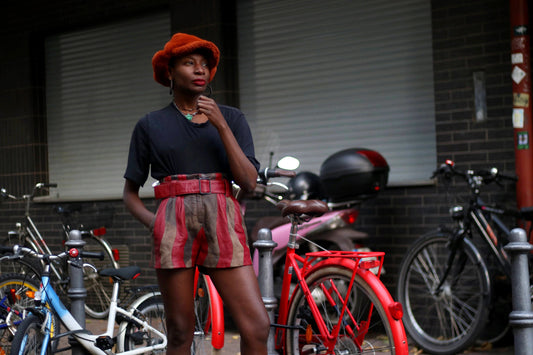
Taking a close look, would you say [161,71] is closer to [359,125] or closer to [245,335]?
[245,335]

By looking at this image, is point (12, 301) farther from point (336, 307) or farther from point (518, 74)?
point (518, 74)

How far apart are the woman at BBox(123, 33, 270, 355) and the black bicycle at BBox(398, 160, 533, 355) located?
290 cm

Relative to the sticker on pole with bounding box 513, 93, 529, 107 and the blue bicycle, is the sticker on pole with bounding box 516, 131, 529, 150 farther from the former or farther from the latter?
the blue bicycle

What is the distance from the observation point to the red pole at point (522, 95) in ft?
20.4

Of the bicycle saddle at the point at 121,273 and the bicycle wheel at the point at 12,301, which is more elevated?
the bicycle saddle at the point at 121,273

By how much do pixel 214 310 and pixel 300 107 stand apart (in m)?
3.80

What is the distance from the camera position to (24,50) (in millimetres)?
10289

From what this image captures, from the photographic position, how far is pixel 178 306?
3418 millimetres

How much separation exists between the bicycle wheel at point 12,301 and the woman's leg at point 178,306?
7.21ft

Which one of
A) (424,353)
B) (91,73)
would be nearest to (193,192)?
(424,353)

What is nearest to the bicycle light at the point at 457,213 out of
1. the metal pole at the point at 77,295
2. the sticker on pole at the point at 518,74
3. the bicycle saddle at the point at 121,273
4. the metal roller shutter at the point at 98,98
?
the sticker on pole at the point at 518,74

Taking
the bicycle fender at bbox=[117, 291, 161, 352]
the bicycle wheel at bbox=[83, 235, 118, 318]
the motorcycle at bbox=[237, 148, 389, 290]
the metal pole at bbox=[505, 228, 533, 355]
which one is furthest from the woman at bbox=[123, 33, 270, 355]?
the bicycle wheel at bbox=[83, 235, 118, 318]

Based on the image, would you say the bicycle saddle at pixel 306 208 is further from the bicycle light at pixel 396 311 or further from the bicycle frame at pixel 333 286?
the bicycle light at pixel 396 311

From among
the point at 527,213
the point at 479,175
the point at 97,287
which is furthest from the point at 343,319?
the point at 97,287
